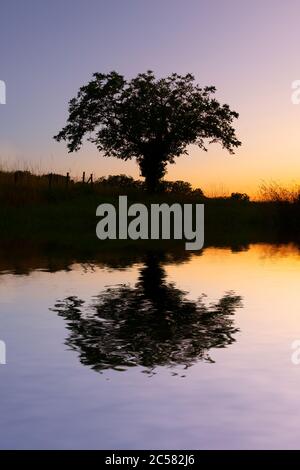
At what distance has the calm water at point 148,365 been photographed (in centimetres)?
761

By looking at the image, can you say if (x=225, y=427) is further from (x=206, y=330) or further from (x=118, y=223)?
(x=118, y=223)

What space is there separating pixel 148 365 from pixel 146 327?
113 inches

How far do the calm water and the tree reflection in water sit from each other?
0.07 feet

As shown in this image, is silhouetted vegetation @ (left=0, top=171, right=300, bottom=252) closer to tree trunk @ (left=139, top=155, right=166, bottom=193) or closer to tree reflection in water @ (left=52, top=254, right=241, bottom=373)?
tree trunk @ (left=139, top=155, right=166, bottom=193)

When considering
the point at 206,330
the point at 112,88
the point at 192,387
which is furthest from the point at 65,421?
the point at 112,88

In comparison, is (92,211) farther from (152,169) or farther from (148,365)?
(148,365)

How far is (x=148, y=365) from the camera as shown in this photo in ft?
33.7

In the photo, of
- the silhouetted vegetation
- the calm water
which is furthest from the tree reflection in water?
the silhouetted vegetation

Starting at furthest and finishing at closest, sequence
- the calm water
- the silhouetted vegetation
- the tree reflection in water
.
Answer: the silhouetted vegetation, the tree reflection in water, the calm water

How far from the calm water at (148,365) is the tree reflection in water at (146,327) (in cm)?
2

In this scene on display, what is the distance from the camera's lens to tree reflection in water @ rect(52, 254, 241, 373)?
35.4ft

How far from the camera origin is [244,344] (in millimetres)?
11727

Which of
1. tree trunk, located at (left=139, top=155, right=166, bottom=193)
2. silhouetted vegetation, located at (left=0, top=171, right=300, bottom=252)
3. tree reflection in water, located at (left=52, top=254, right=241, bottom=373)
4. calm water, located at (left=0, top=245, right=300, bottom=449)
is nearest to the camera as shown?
calm water, located at (left=0, top=245, right=300, bottom=449)
